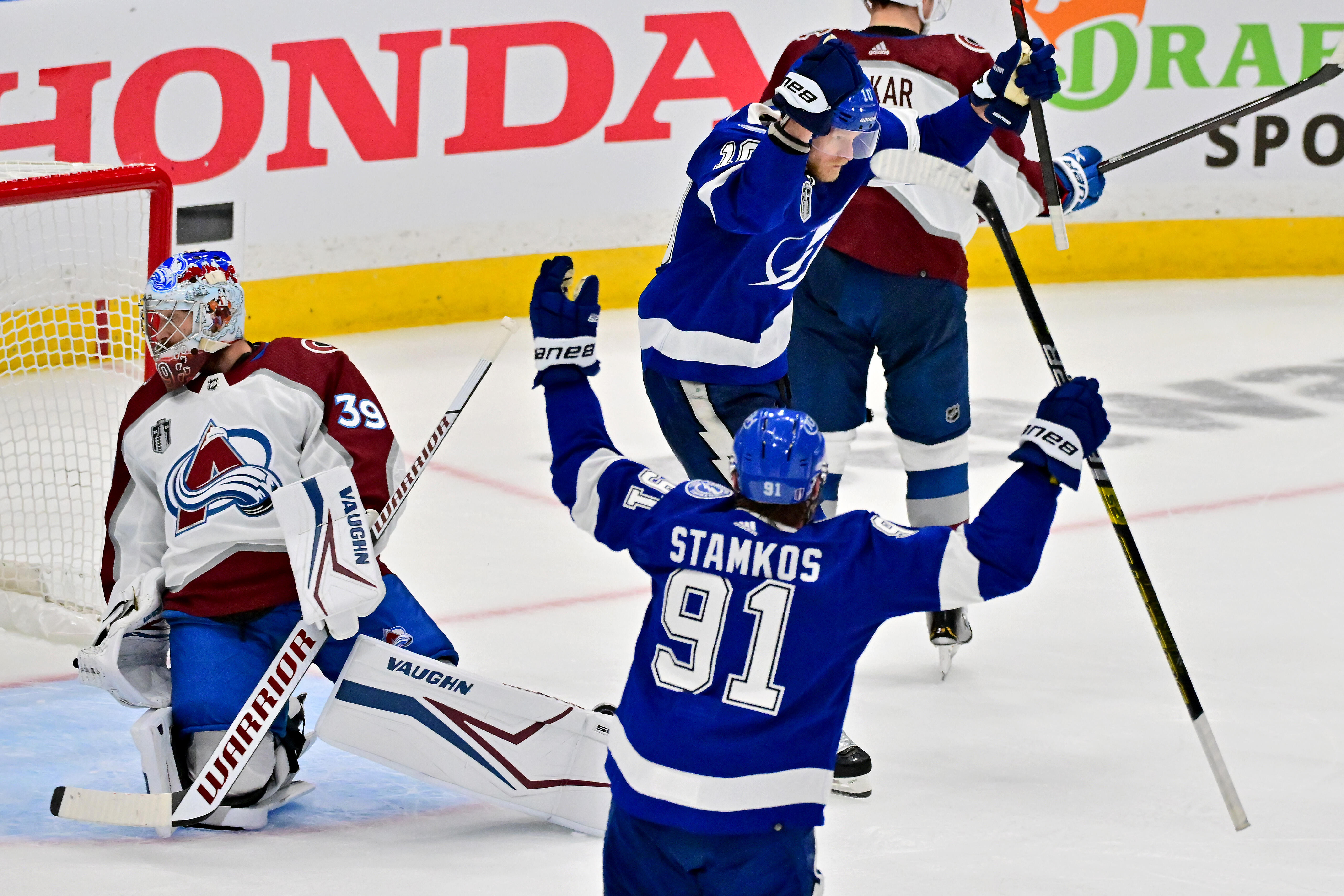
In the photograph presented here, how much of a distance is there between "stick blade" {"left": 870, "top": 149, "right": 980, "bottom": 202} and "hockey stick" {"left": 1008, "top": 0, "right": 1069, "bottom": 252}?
0.17 metres

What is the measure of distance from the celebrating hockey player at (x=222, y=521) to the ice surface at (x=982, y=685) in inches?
8.4

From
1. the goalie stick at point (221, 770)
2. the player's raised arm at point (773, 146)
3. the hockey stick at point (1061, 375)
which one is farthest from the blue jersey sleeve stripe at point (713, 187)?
the hockey stick at point (1061, 375)

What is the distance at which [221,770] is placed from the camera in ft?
A: 8.87

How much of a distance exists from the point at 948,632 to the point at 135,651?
5.01ft

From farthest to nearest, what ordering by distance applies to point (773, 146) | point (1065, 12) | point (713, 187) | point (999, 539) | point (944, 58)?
point (1065, 12) → point (944, 58) → point (713, 187) → point (773, 146) → point (999, 539)

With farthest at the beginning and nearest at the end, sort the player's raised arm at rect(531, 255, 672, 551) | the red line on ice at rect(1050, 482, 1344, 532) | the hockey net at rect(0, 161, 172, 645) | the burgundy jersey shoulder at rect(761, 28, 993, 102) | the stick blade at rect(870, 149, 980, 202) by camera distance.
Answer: the red line on ice at rect(1050, 482, 1344, 532) < the hockey net at rect(0, 161, 172, 645) < the burgundy jersey shoulder at rect(761, 28, 993, 102) < the stick blade at rect(870, 149, 980, 202) < the player's raised arm at rect(531, 255, 672, 551)

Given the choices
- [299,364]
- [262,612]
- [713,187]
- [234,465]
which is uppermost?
[713,187]

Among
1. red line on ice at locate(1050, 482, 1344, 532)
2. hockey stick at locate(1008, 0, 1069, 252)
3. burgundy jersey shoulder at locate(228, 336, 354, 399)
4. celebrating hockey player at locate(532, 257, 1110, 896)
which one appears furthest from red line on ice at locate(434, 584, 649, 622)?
celebrating hockey player at locate(532, 257, 1110, 896)

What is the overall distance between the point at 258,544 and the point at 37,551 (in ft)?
4.16

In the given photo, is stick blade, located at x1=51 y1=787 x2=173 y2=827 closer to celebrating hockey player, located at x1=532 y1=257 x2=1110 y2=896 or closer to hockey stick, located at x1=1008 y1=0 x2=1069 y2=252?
celebrating hockey player, located at x1=532 y1=257 x2=1110 y2=896

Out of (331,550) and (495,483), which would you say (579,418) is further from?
(495,483)

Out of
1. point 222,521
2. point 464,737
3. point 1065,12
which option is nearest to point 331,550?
point 222,521

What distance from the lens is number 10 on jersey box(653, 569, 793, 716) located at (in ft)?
6.24

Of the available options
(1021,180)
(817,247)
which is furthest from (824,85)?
(1021,180)
